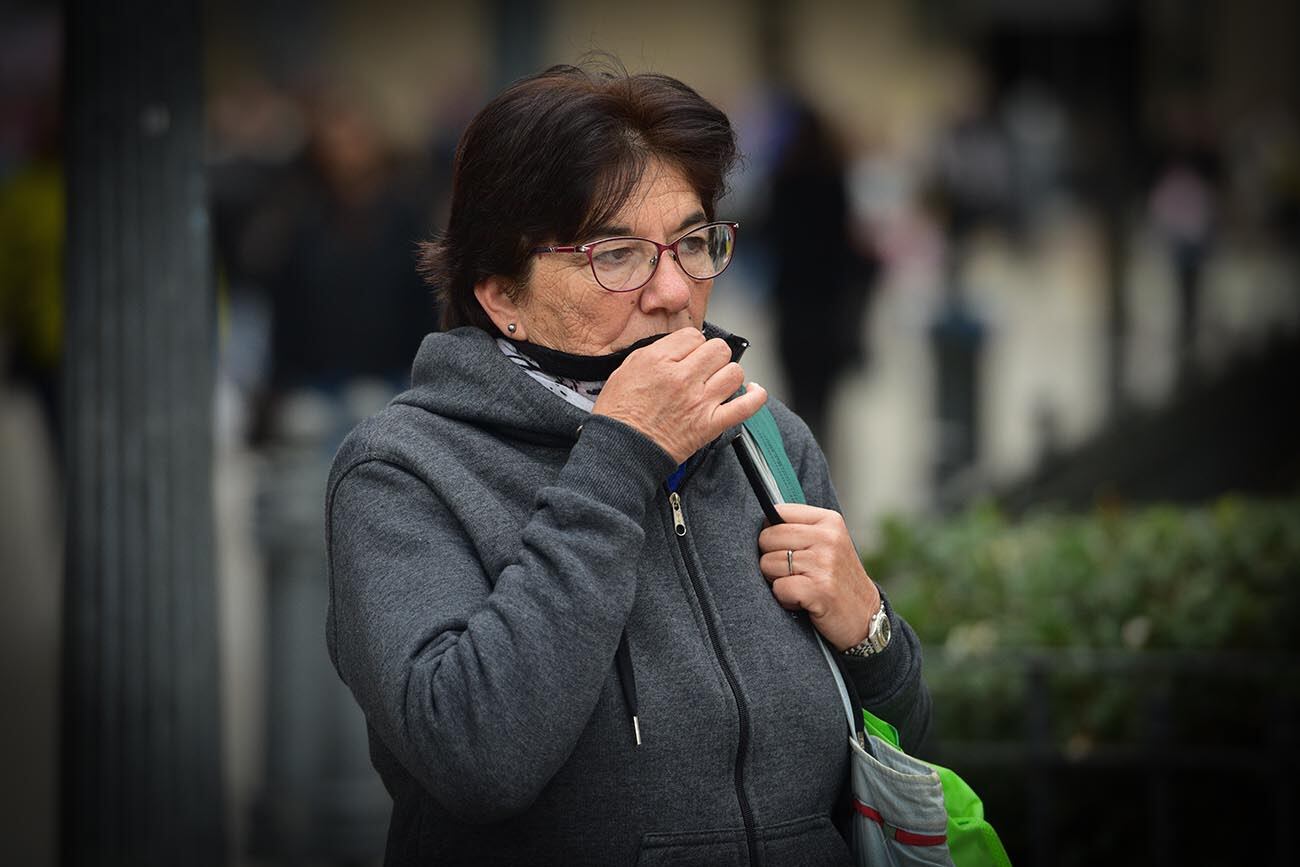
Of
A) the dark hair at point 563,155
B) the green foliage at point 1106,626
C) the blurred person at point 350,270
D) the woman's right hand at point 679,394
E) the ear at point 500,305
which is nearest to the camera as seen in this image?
the woman's right hand at point 679,394

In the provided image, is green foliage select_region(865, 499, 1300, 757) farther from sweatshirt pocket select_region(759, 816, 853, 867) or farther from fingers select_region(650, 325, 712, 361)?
fingers select_region(650, 325, 712, 361)

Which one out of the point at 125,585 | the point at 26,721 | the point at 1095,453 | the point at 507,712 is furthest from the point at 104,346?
the point at 1095,453

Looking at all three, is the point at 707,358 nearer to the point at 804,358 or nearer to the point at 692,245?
the point at 692,245

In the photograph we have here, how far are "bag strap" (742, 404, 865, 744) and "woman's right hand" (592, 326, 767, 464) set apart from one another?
207 millimetres

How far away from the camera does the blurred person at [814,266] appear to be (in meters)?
9.47

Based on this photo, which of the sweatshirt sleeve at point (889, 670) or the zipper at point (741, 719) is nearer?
the zipper at point (741, 719)

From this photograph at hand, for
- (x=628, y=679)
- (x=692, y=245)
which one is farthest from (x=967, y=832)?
(x=692, y=245)

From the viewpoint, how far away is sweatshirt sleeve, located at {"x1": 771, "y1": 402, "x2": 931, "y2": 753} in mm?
2578

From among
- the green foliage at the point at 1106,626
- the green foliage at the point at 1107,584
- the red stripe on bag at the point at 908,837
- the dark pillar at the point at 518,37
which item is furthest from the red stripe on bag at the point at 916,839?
the dark pillar at the point at 518,37

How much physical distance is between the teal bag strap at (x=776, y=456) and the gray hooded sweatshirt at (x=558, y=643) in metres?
0.09

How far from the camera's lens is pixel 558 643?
2156mm

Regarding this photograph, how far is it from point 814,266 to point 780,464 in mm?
7039

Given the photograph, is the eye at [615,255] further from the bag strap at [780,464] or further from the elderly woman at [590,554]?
the bag strap at [780,464]

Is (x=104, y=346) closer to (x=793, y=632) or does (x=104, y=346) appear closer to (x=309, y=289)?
(x=793, y=632)
